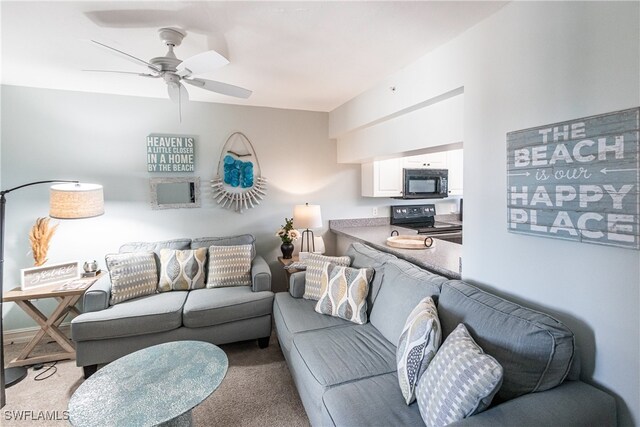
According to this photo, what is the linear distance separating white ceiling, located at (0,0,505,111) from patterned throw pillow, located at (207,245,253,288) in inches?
64.1

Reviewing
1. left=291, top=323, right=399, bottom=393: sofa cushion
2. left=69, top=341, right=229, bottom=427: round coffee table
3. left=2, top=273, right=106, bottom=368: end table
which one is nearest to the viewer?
Answer: left=69, top=341, right=229, bottom=427: round coffee table

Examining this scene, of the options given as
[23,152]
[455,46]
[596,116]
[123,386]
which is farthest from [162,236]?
[596,116]

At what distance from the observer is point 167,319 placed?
2301mm

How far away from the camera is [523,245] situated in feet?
4.82

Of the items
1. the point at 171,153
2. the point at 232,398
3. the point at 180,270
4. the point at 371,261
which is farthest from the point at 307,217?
the point at 232,398

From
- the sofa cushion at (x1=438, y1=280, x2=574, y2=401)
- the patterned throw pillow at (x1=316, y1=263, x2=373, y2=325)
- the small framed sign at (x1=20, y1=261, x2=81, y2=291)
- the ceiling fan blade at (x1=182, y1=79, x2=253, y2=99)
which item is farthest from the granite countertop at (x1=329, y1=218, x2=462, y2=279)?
the small framed sign at (x1=20, y1=261, x2=81, y2=291)

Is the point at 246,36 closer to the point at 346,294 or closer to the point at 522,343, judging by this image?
the point at 346,294

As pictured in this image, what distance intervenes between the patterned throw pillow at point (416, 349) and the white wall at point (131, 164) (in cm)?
242

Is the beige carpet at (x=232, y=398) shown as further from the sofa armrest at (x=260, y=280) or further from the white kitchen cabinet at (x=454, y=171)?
the white kitchen cabinet at (x=454, y=171)

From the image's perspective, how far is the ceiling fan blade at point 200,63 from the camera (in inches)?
63.1

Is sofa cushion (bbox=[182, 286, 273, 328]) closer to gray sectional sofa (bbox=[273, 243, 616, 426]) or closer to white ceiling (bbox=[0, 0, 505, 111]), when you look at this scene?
gray sectional sofa (bbox=[273, 243, 616, 426])

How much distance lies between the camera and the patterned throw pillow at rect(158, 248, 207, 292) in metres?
2.74

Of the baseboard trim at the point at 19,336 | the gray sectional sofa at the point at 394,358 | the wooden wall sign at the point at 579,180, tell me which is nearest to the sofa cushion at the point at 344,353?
the gray sectional sofa at the point at 394,358

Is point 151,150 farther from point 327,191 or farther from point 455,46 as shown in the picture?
point 455,46
